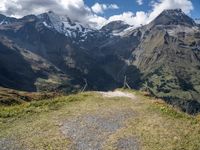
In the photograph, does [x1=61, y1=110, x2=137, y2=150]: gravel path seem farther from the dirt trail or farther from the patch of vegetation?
the patch of vegetation

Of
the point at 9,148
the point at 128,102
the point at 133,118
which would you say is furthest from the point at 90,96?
the point at 9,148

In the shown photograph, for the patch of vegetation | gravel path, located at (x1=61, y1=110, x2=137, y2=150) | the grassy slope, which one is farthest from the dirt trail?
the patch of vegetation

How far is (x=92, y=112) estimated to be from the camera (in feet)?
132

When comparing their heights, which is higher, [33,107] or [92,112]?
[33,107]

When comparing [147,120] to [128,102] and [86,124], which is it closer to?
[86,124]

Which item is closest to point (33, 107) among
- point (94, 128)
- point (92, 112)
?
point (92, 112)

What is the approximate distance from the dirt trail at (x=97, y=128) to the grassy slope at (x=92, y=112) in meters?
0.59

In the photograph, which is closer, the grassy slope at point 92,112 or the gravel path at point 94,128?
the gravel path at point 94,128

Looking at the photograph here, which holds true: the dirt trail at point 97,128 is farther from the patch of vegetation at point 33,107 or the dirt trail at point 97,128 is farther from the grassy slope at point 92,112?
the patch of vegetation at point 33,107

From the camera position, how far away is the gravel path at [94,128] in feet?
96.8

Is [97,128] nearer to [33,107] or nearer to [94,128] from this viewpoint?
[94,128]

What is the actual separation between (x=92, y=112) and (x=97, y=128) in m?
6.52

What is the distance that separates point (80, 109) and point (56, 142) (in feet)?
40.5

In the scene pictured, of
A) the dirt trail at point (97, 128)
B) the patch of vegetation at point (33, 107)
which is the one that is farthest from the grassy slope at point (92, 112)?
the dirt trail at point (97, 128)
